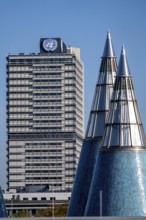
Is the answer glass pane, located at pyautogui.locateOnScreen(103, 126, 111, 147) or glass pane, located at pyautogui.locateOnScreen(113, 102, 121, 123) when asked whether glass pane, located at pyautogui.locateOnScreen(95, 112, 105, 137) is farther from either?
glass pane, located at pyautogui.locateOnScreen(113, 102, 121, 123)

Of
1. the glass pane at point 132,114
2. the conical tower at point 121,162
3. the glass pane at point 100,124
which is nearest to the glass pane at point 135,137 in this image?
the conical tower at point 121,162

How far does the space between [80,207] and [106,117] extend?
336 inches

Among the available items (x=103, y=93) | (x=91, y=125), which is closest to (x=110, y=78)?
Answer: (x=103, y=93)

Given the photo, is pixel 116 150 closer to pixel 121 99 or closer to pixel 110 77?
pixel 121 99

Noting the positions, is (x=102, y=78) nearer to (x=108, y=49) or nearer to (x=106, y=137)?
(x=108, y=49)

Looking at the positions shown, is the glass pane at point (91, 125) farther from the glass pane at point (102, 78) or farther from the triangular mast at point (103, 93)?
the glass pane at point (102, 78)

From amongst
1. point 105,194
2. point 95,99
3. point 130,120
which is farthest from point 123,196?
point 95,99

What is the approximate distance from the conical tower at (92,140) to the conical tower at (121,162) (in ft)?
21.2

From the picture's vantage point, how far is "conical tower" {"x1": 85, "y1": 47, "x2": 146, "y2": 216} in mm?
73188

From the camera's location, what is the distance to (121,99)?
249ft

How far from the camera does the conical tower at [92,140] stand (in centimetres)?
8275

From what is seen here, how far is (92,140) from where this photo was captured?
272 ft

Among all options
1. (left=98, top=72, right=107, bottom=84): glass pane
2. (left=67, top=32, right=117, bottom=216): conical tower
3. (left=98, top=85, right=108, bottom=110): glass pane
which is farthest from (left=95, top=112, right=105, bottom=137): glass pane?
(left=98, top=72, right=107, bottom=84): glass pane

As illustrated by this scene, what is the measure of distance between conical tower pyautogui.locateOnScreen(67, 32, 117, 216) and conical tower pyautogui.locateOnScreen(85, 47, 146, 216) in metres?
6.45
